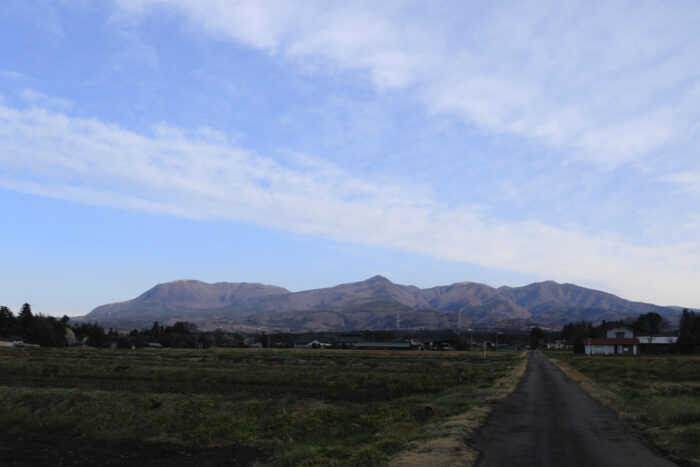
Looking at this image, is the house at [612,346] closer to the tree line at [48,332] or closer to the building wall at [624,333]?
the building wall at [624,333]

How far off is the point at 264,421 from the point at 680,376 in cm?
4929

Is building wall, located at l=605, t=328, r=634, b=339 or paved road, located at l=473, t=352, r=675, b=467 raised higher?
paved road, located at l=473, t=352, r=675, b=467

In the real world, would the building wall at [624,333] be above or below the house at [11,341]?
above

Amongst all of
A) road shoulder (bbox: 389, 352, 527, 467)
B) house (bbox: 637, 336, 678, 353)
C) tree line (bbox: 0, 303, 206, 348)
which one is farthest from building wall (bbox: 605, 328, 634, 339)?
tree line (bbox: 0, 303, 206, 348)

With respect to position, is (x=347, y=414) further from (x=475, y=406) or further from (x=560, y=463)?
(x=560, y=463)

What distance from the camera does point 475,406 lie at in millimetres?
30281

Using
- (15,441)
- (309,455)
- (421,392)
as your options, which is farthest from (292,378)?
(309,455)

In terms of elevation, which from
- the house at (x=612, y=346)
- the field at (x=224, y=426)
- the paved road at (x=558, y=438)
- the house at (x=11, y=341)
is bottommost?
the house at (x=11, y=341)

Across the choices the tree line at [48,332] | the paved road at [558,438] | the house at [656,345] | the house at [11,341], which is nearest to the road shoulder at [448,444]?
the paved road at [558,438]

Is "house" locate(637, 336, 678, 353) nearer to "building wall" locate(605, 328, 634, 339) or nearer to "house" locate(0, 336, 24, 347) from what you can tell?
"building wall" locate(605, 328, 634, 339)

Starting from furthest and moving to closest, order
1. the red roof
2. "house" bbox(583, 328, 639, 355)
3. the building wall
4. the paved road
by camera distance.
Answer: the building wall
the red roof
"house" bbox(583, 328, 639, 355)
the paved road

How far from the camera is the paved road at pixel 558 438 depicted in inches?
647

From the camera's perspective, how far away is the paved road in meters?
16.4

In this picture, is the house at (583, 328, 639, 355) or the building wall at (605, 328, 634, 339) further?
the building wall at (605, 328, 634, 339)
